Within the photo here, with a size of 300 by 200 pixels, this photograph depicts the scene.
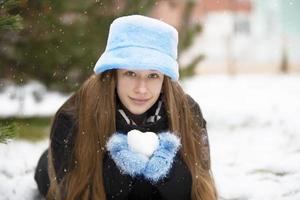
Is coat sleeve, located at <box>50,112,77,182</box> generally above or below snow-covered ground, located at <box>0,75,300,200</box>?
above

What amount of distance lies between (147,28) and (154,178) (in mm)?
669

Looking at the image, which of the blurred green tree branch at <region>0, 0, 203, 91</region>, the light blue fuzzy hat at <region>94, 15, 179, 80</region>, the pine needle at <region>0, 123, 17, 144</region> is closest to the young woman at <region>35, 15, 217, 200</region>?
the light blue fuzzy hat at <region>94, 15, 179, 80</region>

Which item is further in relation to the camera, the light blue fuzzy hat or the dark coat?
the dark coat

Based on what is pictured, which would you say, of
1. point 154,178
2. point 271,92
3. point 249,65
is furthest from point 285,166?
point 249,65

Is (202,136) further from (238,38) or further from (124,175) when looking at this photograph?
(238,38)

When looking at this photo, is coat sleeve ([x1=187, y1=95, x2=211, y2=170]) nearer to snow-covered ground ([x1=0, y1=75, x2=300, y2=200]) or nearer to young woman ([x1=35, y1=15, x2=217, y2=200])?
young woman ([x1=35, y1=15, x2=217, y2=200])

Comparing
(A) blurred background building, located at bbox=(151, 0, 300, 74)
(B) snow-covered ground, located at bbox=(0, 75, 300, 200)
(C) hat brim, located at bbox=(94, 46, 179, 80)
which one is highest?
(A) blurred background building, located at bbox=(151, 0, 300, 74)

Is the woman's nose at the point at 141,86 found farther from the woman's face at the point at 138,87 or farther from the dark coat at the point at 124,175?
the dark coat at the point at 124,175

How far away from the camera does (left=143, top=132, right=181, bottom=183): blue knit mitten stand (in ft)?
7.30

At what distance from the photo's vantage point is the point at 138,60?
7.13 feet

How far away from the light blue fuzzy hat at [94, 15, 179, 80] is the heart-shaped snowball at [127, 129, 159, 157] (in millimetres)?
293

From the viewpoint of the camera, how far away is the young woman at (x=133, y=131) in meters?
2.23

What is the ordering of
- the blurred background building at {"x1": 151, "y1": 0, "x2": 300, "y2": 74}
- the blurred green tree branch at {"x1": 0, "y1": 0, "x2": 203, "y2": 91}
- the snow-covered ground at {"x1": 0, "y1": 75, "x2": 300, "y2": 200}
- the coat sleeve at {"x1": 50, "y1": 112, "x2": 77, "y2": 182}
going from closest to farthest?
the coat sleeve at {"x1": 50, "y1": 112, "x2": 77, "y2": 182}, the snow-covered ground at {"x1": 0, "y1": 75, "x2": 300, "y2": 200}, the blurred green tree branch at {"x1": 0, "y1": 0, "x2": 203, "y2": 91}, the blurred background building at {"x1": 151, "y1": 0, "x2": 300, "y2": 74}

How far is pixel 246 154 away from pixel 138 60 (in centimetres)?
216
